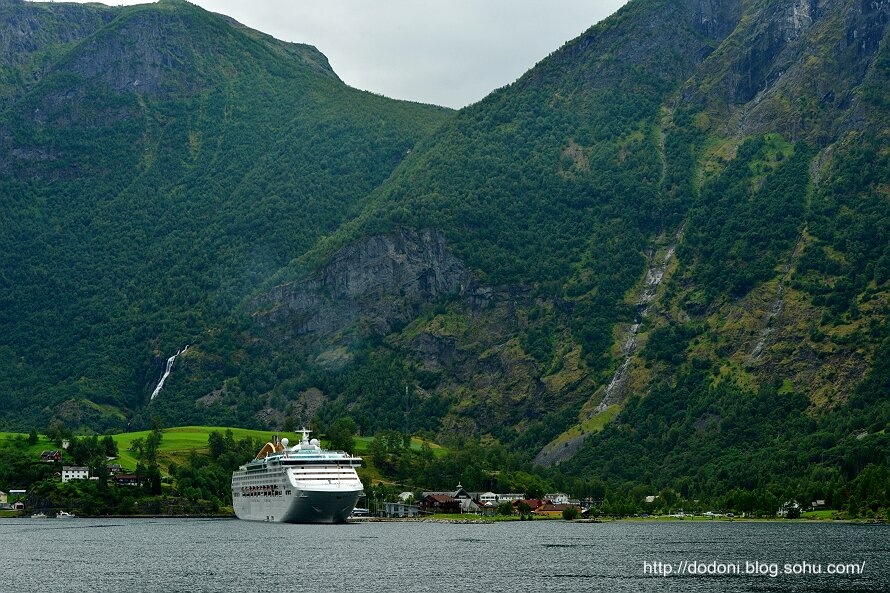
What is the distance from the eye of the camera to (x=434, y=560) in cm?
15200

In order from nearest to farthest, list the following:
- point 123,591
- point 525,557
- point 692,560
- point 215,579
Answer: point 123,591
point 215,579
point 692,560
point 525,557

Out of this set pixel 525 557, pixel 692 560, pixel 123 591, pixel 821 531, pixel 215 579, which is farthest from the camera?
pixel 821 531

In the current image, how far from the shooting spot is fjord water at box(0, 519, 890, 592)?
125250 mm

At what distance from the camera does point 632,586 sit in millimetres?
123625

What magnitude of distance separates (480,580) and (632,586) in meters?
14.1

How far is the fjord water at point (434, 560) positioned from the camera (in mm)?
125250

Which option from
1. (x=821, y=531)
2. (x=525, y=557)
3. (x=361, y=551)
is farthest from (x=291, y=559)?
(x=821, y=531)

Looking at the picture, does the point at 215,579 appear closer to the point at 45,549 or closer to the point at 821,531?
the point at 45,549

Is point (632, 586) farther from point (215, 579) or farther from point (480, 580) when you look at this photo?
point (215, 579)

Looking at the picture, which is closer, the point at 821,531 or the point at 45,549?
the point at 45,549

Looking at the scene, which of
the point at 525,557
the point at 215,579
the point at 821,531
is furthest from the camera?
the point at 821,531

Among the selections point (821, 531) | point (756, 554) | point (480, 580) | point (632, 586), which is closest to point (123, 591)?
point (480, 580)

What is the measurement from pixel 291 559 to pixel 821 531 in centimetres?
7749

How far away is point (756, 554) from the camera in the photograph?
152125 millimetres
